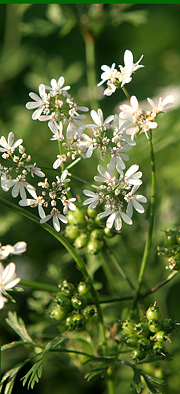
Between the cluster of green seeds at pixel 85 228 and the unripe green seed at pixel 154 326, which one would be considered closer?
the unripe green seed at pixel 154 326

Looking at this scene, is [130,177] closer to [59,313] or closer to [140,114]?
[140,114]

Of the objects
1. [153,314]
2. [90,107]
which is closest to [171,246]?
[153,314]

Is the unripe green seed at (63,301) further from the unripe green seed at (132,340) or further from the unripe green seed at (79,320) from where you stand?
the unripe green seed at (132,340)

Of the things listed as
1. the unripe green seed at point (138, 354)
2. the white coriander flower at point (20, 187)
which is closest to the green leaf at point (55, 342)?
the unripe green seed at point (138, 354)

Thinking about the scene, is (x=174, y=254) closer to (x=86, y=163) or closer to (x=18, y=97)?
(x=86, y=163)

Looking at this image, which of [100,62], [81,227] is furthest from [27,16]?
[81,227]

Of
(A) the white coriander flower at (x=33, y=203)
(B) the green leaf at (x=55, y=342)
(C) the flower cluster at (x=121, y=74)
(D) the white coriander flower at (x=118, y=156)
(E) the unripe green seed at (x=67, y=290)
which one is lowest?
(B) the green leaf at (x=55, y=342)

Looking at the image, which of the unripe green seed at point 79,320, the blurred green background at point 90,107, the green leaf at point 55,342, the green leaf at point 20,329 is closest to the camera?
the green leaf at point 55,342

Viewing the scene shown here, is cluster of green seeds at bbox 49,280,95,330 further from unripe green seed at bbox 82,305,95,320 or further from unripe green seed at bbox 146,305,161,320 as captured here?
unripe green seed at bbox 146,305,161,320
